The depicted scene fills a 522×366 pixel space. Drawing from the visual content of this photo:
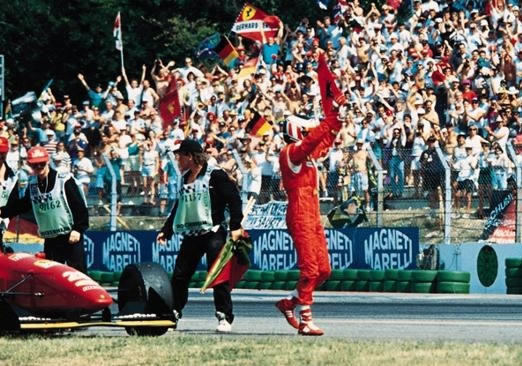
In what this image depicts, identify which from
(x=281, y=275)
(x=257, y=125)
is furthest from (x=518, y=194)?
(x=257, y=125)

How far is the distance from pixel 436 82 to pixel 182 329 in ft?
40.9

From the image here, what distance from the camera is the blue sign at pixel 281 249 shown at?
24.8m

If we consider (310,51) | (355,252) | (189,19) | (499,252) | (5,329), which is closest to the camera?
(5,329)

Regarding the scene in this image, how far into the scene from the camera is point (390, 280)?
947 inches

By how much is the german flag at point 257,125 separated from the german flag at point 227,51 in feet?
19.9

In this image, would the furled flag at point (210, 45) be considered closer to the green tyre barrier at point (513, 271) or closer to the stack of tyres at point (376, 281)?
the stack of tyres at point (376, 281)

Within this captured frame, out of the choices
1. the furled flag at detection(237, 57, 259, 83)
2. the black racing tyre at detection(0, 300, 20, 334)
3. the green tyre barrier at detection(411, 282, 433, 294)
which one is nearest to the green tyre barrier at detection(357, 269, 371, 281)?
the green tyre barrier at detection(411, 282, 433, 294)

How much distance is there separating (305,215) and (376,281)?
33.5ft

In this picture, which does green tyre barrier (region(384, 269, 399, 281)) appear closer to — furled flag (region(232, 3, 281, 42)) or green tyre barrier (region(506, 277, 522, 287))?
green tyre barrier (region(506, 277, 522, 287))

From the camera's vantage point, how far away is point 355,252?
25375 millimetres

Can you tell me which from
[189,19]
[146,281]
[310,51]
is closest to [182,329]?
[146,281]

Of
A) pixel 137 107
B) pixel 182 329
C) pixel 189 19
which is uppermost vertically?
pixel 189 19

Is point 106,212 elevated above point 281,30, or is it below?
below

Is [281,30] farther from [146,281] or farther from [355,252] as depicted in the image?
[146,281]
